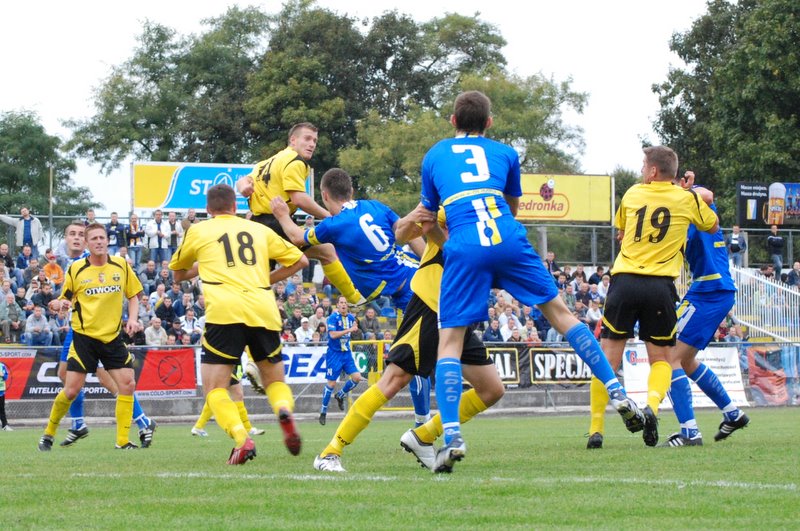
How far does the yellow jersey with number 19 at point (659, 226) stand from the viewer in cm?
915

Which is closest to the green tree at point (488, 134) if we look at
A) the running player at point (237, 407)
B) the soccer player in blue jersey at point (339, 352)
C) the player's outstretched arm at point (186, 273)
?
the soccer player in blue jersey at point (339, 352)

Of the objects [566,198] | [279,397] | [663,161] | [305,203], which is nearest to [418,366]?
[279,397]

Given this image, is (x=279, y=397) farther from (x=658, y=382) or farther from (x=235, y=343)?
(x=658, y=382)

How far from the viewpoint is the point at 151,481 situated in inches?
276

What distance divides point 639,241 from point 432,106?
5737cm

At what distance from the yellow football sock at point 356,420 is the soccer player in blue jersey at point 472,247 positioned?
47 centimetres

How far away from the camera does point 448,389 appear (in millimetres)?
7148

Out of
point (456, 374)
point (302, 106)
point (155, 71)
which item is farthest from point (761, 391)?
point (155, 71)

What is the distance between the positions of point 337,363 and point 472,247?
48.9ft

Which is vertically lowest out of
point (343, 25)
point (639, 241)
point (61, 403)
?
point (61, 403)

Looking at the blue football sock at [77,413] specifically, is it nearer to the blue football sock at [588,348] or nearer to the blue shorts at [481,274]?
the blue shorts at [481,274]

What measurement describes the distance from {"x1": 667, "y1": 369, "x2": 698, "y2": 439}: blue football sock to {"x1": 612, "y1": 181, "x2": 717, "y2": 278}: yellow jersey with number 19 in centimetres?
116

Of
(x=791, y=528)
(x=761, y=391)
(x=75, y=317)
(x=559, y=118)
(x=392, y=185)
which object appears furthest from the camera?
(x=559, y=118)

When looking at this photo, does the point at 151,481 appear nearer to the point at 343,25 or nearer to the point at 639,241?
the point at 639,241
